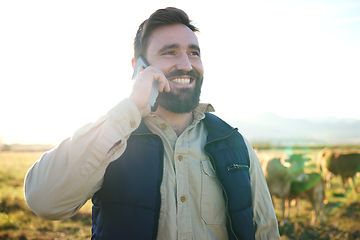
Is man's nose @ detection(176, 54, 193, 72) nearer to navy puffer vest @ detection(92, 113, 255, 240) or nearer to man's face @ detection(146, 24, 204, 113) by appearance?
man's face @ detection(146, 24, 204, 113)

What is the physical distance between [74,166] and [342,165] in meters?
18.4

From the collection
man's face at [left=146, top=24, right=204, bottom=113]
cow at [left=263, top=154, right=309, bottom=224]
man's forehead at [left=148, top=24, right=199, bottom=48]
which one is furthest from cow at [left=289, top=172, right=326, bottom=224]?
man's forehead at [left=148, top=24, right=199, bottom=48]

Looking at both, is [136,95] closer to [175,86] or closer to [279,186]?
[175,86]

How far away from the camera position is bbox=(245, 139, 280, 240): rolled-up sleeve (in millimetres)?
2188

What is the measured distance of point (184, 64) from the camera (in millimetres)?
2246

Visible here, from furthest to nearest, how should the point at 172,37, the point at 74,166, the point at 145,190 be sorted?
1. the point at 172,37
2. the point at 145,190
3. the point at 74,166

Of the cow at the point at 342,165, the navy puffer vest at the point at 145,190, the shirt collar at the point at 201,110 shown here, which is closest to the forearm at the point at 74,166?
the navy puffer vest at the point at 145,190

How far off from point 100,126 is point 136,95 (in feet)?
1.03

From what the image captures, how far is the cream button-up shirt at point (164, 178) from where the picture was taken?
4.92 ft

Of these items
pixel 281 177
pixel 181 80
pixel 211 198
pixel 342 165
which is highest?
pixel 181 80

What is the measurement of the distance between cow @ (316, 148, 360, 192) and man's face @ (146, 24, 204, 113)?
55.2 feet

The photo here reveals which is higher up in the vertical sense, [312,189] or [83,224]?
[312,189]

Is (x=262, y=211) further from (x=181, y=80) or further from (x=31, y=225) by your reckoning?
(x=31, y=225)

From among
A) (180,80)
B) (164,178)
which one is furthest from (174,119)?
(164,178)
